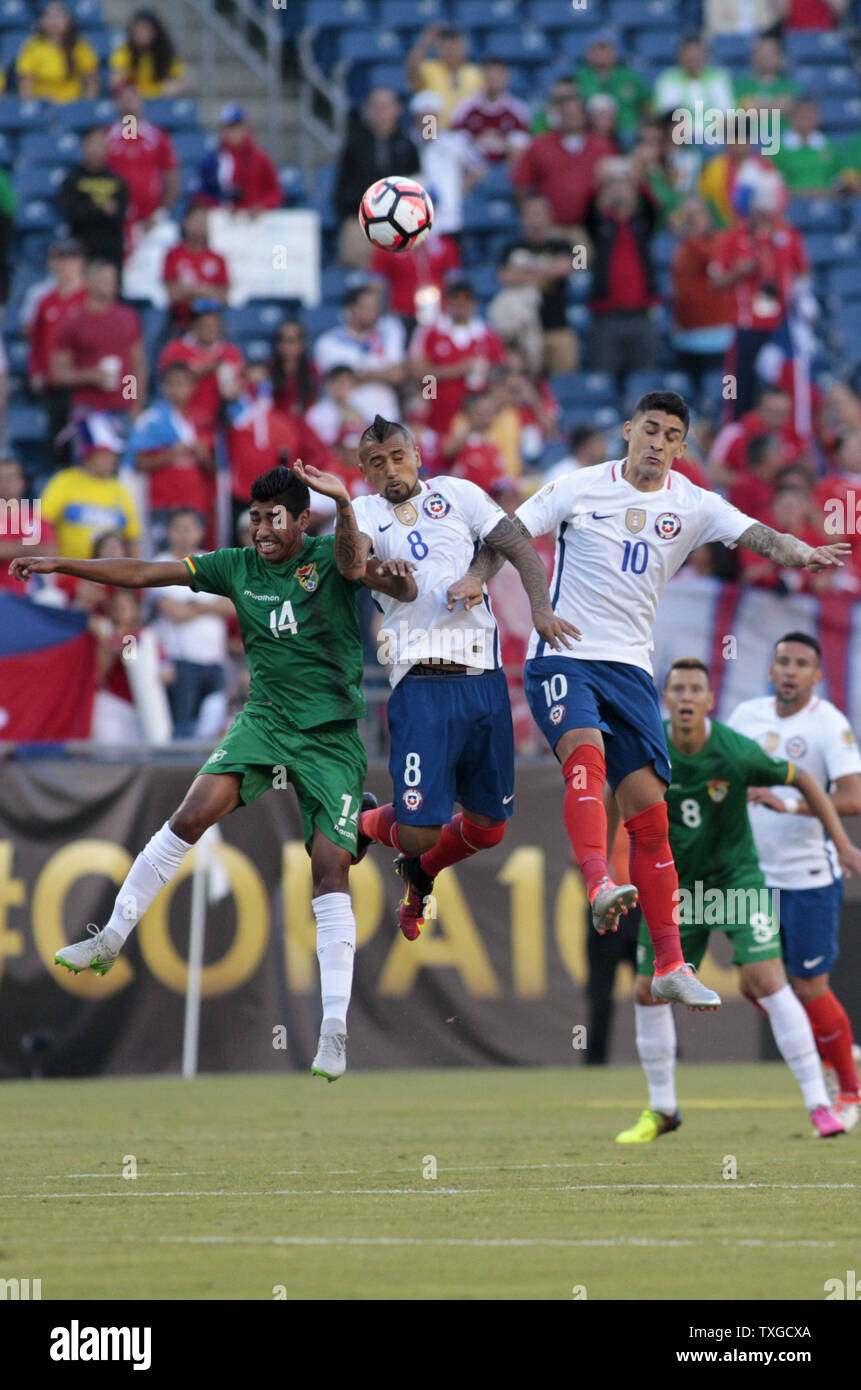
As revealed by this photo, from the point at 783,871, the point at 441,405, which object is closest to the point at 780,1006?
the point at 783,871

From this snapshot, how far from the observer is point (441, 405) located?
61.1 ft

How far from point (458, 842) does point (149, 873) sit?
1.47 metres

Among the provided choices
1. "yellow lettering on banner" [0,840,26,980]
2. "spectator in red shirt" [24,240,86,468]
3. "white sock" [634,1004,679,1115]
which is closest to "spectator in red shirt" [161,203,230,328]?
"spectator in red shirt" [24,240,86,468]

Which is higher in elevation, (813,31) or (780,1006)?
(813,31)

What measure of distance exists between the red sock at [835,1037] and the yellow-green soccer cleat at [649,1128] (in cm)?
129

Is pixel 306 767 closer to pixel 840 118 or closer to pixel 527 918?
pixel 527 918

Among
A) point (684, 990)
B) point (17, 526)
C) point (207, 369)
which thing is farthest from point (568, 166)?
point (684, 990)

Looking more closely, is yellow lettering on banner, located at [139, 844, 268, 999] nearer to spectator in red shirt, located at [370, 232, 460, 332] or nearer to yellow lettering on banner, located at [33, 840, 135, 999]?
yellow lettering on banner, located at [33, 840, 135, 999]

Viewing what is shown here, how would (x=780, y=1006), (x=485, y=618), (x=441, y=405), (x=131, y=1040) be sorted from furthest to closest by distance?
(x=441, y=405) → (x=131, y=1040) → (x=780, y=1006) → (x=485, y=618)

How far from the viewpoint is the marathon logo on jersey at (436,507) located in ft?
32.5

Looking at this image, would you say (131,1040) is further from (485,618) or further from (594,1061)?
(485,618)

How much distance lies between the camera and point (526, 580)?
30.5 ft

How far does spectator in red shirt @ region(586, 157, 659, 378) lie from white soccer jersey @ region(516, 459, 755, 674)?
36.1 feet
